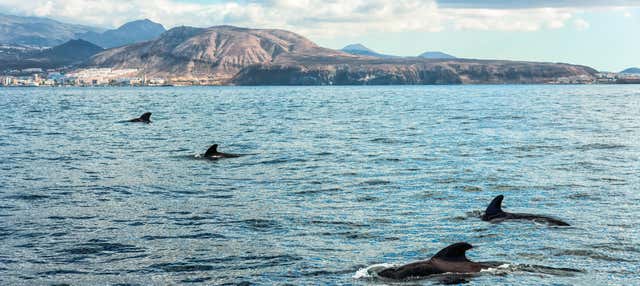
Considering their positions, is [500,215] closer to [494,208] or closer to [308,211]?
[494,208]

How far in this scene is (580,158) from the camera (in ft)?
135

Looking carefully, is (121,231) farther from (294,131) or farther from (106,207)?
(294,131)

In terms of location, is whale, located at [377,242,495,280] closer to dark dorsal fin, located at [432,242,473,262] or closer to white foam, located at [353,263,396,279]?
dark dorsal fin, located at [432,242,473,262]

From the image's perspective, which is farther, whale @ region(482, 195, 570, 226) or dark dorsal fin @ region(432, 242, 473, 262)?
whale @ region(482, 195, 570, 226)

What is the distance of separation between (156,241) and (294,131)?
44576 millimetres

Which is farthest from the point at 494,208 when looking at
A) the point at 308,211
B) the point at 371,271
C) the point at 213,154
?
the point at 213,154

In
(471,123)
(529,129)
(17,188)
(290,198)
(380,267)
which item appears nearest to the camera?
(380,267)

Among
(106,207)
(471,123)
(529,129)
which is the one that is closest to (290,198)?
(106,207)

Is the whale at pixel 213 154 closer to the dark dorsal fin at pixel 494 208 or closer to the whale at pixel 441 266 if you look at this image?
the dark dorsal fin at pixel 494 208

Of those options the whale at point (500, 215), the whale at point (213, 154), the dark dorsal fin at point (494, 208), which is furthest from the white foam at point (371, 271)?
the whale at point (213, 154)

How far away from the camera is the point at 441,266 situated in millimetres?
17469

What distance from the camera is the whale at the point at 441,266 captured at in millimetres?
17281

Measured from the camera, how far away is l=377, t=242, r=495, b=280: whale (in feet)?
56.7

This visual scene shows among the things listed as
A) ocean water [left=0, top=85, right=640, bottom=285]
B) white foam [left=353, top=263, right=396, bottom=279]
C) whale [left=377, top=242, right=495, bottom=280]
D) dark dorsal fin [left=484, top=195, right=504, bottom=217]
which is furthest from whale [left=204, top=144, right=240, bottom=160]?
whale [left=377, top=242, right=495, bottom=280]
